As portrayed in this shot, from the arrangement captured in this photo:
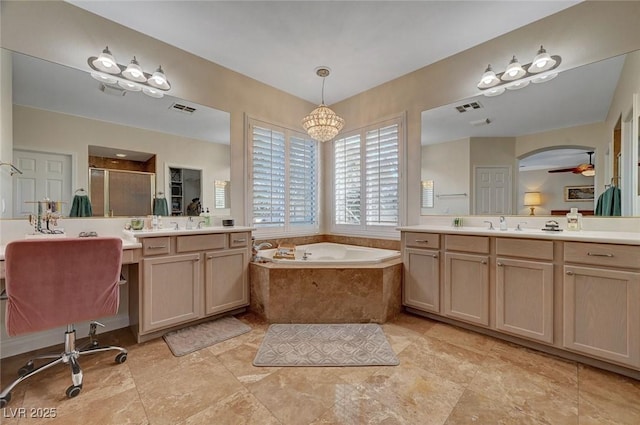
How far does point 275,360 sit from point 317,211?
8.21ft

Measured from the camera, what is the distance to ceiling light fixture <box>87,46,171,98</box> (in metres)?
2.38

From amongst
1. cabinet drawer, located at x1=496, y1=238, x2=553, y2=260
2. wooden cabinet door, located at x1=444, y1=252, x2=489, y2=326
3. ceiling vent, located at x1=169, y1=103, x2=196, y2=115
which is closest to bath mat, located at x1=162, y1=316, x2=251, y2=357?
wooden cabinet door, located at x1=444, y1=252, x2=489, y2=326

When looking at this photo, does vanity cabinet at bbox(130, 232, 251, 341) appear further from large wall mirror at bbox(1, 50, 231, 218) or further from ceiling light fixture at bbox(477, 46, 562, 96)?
ceiling light fixture at bbox(477, 46, 562, 96)

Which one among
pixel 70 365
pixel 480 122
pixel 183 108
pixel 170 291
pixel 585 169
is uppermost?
pixel 183 108

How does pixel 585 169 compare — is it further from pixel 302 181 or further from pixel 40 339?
pixel 40 339

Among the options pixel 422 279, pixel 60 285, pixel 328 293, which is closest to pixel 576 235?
pixel 422 279

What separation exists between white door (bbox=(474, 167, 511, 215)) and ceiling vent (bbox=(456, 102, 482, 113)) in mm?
647

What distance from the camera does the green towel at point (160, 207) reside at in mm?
2711

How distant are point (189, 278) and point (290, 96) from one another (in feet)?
9.03

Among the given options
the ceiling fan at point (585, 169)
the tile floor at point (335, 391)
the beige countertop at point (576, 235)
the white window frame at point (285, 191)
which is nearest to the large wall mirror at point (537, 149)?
the ceiling fan at point (585, 169)

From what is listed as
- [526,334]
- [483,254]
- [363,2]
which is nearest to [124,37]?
[363,2]

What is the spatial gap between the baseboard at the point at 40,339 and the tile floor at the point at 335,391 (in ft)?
0.26

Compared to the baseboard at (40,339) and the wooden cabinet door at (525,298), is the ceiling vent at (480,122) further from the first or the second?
the baseboard at (40,339)

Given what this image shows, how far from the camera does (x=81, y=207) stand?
2.34 metres
